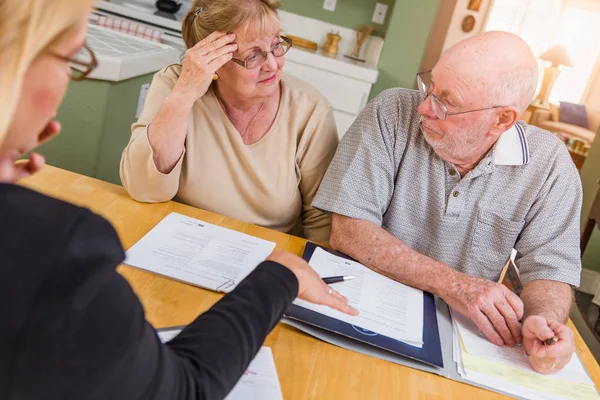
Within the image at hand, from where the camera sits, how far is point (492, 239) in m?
1.52

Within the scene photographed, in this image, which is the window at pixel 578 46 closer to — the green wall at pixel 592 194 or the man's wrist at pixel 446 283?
the green wall at pixel 592 194

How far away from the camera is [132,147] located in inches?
57.8

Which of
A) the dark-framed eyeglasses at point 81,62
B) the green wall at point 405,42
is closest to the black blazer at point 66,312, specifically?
the dark-framed eyeglasses at point 81,62

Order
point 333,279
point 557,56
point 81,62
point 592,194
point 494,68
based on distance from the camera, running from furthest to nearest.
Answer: point 557,56 → point 592,194 → point 494,68 → point 333,279 → point 81,62

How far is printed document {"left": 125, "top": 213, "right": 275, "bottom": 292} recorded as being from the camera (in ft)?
3.76

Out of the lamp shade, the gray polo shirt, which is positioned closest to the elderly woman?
the gray polo shirt

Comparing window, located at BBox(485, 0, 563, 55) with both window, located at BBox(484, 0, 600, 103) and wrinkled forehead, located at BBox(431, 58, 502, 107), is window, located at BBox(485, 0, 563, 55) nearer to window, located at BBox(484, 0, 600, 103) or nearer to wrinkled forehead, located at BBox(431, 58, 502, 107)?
window, located at BBox(484, 0, 600, 103)

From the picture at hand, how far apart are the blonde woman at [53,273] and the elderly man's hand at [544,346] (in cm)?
79

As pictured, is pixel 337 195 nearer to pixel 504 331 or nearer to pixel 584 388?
pixel 504 331

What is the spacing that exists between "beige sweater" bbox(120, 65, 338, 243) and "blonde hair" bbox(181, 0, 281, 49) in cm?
16

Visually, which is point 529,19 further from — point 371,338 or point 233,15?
point 371,338

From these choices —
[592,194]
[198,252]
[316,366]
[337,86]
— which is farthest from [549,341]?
[337,86]

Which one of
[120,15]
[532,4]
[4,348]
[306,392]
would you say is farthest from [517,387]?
[532,4]

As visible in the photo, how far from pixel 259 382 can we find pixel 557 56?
7541 mm
